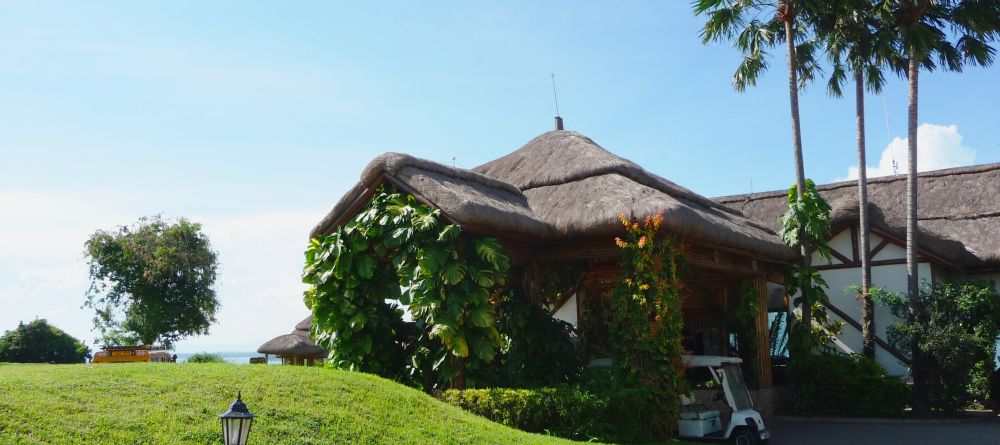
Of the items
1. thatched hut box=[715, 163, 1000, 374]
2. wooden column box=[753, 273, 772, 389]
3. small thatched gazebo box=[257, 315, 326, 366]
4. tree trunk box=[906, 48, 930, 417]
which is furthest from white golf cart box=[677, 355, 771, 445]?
small thatched gazebo box=[257, 315, 326, 366]

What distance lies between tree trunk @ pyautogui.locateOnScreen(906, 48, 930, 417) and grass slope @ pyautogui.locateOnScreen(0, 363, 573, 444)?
8.68 metres

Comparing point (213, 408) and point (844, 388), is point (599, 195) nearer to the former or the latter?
point (844, 388)

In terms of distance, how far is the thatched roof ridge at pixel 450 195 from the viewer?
446 inches

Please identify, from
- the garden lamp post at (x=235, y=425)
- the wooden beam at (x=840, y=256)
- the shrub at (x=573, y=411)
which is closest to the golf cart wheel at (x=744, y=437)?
the shrub at (x=573, y=411)

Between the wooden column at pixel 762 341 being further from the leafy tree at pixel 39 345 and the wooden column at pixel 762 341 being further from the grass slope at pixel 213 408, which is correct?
the leafy tree at pixel 39 345

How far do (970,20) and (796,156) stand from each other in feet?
13.2

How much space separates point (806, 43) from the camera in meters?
18.3

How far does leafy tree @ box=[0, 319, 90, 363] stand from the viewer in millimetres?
31156

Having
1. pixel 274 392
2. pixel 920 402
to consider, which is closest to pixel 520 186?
pixel 274 392

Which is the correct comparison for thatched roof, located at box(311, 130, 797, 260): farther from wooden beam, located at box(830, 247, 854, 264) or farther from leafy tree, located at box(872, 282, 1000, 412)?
wooden beam, located at box(830, 247, 854, 264)

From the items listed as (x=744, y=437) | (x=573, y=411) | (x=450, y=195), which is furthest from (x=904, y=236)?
(x=450, y=195)

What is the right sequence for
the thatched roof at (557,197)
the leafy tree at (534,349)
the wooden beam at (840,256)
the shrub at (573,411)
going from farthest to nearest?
the wooden beam at (840,256) < the leafy tree at (534,349) < the thatched roof at (557,197) < the shrub at (573,411)

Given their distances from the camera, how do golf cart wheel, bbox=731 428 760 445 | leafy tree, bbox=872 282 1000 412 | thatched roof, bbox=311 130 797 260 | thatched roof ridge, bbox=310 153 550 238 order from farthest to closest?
leafy tree, bbox=872 282 1000 412 → thatched roof, bbox=311 130 797 260 → thatched roof ridge, bbox=310 153 550 238 → golf cart wheel, bbox=731 428 760 445

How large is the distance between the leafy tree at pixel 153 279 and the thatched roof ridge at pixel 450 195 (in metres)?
23.2
